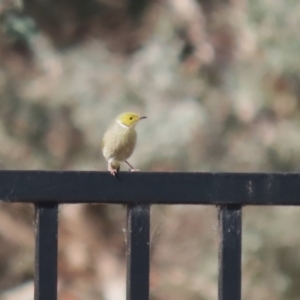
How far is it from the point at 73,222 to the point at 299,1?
3.02 meters

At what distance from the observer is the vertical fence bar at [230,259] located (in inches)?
47.3

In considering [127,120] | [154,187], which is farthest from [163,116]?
[154,187]

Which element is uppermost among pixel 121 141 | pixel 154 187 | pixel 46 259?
pixel 121 141

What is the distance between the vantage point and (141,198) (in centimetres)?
120

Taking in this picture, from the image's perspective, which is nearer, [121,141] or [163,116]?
[121,141]

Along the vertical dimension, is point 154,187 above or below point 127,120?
below

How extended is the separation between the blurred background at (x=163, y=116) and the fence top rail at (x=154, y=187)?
12.4 feet

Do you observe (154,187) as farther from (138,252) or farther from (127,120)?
(127,120)

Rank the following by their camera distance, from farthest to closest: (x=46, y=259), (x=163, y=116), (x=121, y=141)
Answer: (x=163, y=116) → (x=121, y=141) → (x=46, y=259)

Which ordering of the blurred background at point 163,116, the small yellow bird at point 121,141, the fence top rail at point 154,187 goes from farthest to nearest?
1. the blurred background at point 163,116
2. the small yellow bird at point 121,141
3. the fence top rail at point 154,187

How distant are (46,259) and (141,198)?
17 centimetres

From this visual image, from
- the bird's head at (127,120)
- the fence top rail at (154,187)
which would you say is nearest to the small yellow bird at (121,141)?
the bird's head at (127,120)

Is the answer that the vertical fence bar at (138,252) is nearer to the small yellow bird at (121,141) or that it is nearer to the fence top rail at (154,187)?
the fence top rail at (154,187)

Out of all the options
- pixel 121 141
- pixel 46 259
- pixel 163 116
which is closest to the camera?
pixel 46 259
